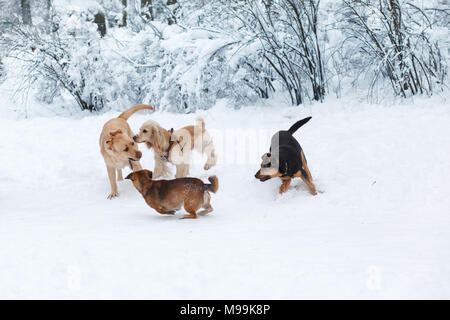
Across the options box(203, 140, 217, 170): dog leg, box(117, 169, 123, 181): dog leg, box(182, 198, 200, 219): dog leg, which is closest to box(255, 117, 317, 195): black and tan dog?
box(182, 198, 200, 219): dog leg

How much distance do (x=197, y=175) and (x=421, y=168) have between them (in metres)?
2.50

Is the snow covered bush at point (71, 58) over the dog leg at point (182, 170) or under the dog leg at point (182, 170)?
over

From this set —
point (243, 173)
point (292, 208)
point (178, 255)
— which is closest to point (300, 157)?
point (292, 208)

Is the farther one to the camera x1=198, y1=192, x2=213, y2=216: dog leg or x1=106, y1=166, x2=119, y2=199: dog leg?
x1=106, y1=166, x2=119, y2=199: dog leg

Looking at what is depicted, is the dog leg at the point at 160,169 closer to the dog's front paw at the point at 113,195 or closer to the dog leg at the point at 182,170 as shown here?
the dog leg at the point at 182,170

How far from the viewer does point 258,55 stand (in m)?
6.07

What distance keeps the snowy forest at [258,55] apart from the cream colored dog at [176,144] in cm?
115

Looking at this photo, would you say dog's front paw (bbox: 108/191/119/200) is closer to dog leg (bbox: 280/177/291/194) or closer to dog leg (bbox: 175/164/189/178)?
dog leg (bbox: 175/164/189/178)

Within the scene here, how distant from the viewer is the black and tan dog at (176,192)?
3.19 meters

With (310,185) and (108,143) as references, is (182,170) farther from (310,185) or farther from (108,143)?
(310,185)

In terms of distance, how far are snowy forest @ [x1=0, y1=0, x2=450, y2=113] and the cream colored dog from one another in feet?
3.79

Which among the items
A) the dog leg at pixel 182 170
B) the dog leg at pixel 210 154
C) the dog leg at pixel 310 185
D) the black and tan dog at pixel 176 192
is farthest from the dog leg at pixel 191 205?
the dog leg at pixel 210 154

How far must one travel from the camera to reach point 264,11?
6.03 m

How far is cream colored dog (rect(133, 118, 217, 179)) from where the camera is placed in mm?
4113
